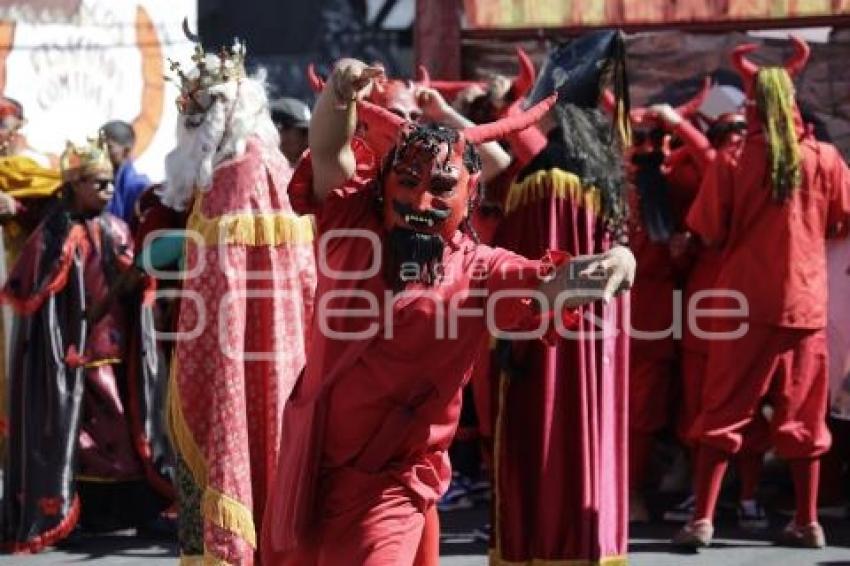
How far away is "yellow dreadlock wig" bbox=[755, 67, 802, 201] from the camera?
7801 mm

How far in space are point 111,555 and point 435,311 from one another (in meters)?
3.86

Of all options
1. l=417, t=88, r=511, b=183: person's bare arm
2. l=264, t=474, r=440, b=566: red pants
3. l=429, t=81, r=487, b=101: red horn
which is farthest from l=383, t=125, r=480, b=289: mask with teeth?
l=429, t=81, r=487, b=101: red horn

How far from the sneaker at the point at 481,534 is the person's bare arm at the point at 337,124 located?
3.81 meters

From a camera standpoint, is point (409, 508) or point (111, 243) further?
point (111, 243)

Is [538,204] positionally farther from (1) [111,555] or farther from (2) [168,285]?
(1) [111,555]

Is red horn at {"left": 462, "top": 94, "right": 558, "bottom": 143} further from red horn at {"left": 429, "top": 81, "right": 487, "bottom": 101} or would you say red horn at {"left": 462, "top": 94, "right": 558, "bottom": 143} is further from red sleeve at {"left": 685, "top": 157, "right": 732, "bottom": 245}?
red sleeve at {"left": 685, "top": 157, "right": 732, "bottom": 245}

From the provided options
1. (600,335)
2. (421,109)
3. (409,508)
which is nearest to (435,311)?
(409,508)

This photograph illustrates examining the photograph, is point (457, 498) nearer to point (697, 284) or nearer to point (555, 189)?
point (697, 284)

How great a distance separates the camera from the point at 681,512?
28.7 ft

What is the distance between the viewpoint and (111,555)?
314 inches

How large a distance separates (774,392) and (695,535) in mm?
731

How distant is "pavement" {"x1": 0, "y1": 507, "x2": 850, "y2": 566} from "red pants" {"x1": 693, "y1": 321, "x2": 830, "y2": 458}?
0.45m

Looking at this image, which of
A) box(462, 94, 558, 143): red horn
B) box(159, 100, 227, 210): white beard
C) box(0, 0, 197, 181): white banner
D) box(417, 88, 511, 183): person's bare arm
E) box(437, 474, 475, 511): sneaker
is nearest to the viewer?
box(462, 94, 558, 143): red horn

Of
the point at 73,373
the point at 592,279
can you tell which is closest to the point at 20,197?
the point at 73,373
